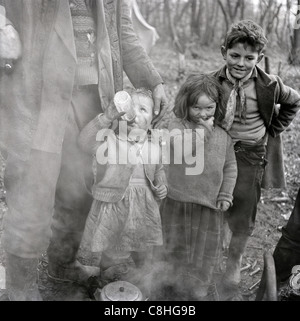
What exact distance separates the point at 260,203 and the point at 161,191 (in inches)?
71.8

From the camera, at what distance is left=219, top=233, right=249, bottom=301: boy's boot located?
2982 millimetres

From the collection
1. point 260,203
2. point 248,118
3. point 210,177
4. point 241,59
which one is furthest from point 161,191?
point 260,203

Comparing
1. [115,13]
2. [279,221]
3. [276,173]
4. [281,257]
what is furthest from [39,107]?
[279,221]

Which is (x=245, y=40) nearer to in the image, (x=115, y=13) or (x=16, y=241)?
(x=115, y=13)

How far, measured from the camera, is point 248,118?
9.05 ft

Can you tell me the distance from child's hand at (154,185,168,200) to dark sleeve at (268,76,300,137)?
820mm

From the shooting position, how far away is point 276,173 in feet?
9.86

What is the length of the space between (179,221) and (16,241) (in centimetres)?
103

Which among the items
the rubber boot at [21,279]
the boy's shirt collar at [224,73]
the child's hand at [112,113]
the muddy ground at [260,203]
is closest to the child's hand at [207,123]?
the boy's shirt collar at [224,73]

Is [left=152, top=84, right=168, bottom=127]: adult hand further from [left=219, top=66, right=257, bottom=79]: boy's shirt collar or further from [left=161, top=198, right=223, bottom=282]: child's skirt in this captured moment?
[left=161, top=198, right=223, bottom=282]: child's skirt

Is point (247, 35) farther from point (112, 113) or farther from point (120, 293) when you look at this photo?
point (120, 293)


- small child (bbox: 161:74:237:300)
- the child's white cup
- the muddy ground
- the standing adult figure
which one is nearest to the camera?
the standing adult figure

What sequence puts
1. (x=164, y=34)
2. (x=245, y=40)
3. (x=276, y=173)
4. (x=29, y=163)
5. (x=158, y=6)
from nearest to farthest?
(x=29, y=163), (x=245, y=40), (x=276, y=173), (x=158, y=6), (x=164, y=34)

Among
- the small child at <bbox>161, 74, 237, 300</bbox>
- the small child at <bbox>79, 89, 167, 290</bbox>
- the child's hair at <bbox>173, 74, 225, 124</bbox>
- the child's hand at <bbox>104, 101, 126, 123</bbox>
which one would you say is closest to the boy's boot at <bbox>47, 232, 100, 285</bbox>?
the small child at <bbox>79, 89, 167, 290</bbox>
